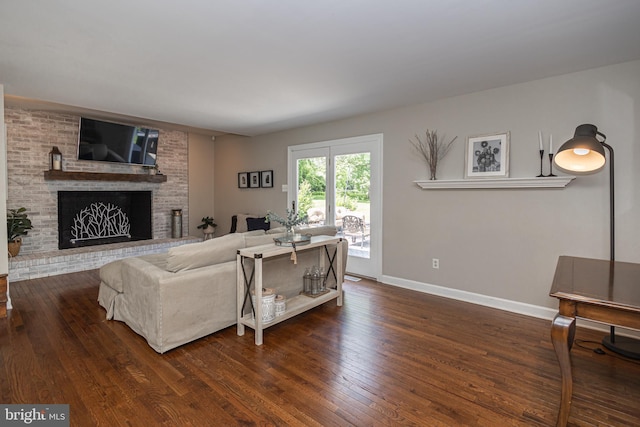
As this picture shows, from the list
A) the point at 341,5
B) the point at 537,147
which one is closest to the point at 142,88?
the point at 341,5

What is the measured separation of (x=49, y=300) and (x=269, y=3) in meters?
3.91

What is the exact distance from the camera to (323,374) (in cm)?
220

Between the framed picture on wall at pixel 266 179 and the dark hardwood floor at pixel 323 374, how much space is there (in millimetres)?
3130

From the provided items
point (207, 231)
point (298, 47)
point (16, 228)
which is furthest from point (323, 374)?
point (207, 231)

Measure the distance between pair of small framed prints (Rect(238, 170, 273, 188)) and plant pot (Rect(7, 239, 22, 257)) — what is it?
3.40 meters

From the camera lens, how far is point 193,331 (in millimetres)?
2629

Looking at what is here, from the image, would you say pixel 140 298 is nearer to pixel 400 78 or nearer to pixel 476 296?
pixel 400 78

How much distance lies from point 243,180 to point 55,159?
Answer: 2.91m

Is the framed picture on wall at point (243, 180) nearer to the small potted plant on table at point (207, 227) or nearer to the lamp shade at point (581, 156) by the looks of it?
the small potted plant on table at point (207, 227)

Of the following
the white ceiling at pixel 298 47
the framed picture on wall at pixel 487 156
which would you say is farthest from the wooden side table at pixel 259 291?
the framed picture on wall at pixel 487 156

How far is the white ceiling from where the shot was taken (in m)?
1.92

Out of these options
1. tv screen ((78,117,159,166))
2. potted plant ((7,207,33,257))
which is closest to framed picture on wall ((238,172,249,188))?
tv screen ((78,117,159,166))

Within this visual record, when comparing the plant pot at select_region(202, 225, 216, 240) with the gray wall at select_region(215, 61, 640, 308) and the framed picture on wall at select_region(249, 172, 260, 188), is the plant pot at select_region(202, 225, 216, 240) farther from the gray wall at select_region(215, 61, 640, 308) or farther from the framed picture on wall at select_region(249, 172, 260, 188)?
the gray wall at select_region(215, 61, 640, 308)

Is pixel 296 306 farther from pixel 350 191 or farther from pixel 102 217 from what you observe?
pixel 102 217
